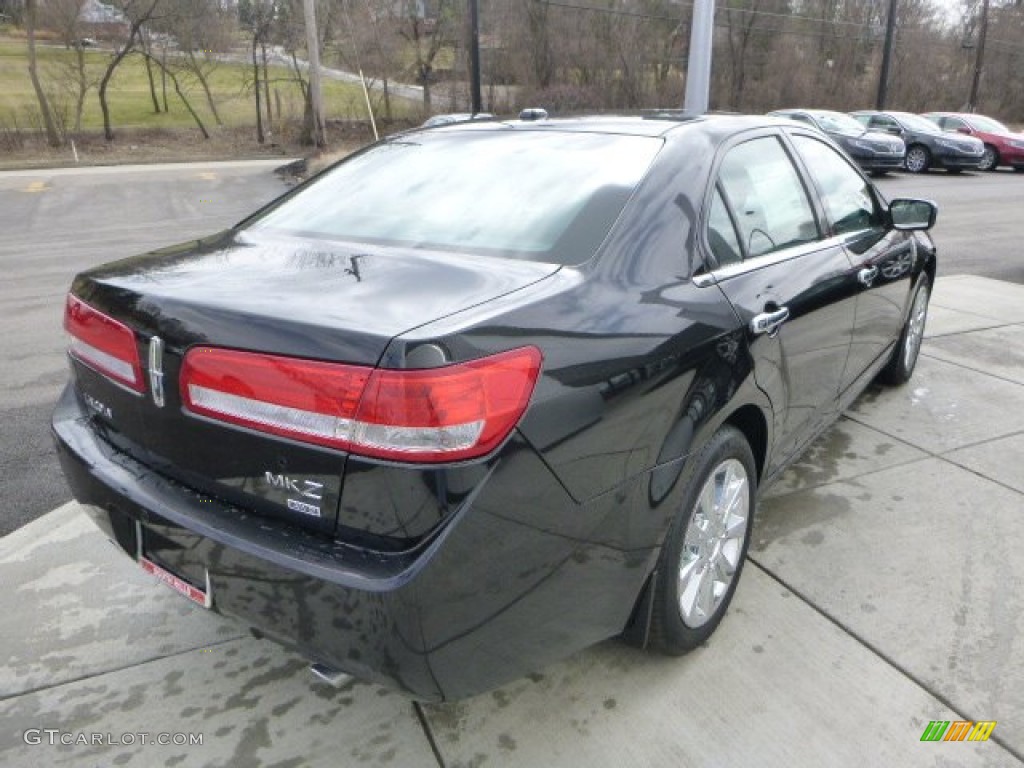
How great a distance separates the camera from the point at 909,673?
248 centimetres

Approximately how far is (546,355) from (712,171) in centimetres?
110

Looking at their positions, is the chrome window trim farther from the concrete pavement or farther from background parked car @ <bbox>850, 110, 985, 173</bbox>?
background parked car @ <bbox>850, 110, 985, 173</bbox>

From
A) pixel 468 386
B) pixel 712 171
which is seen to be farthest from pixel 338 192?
pixel 468 386

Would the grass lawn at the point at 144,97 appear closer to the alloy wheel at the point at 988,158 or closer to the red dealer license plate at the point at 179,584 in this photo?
the alloy wheel at the point at 988,158

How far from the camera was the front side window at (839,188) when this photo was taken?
339 centimetres

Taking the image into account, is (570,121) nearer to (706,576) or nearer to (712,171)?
(712,171)

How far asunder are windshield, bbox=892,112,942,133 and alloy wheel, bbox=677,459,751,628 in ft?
71.8

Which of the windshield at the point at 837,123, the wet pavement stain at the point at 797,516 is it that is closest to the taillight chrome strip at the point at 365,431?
the wet pavement stain at the point at 797,516

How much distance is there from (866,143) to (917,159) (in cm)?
294

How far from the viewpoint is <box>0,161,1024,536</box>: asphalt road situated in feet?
13.9

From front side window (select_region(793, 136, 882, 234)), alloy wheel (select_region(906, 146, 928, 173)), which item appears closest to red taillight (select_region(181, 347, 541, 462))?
front side window (select_region(793, 136, 882, 234))

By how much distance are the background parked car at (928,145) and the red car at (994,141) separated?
598mm

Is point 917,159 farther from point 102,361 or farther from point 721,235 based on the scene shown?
point 102,361

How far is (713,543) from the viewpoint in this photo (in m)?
2.54
